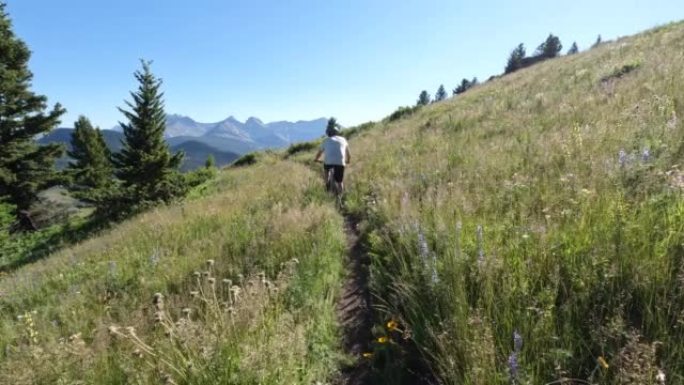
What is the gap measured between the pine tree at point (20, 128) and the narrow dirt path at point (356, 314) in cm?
2883

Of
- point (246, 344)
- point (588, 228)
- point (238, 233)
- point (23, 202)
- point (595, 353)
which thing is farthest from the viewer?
point (23, 202)

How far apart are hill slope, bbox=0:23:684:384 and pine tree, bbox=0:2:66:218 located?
23941 mm

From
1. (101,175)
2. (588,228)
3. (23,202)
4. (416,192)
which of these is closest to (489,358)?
(588,228)

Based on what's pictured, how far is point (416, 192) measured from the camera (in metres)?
6.89

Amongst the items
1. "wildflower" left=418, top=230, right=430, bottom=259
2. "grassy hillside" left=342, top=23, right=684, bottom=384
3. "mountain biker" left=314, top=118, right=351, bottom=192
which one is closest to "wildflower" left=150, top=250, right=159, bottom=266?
"grassy hillside" left=342, top=23, right=684, bottom=384

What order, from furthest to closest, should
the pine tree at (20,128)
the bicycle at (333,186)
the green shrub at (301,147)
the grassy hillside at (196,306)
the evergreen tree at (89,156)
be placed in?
1. the evergreen tree at (89,156)
2. the green shrub at (301,147)
3. the pine tree at (20,128)
4. the bicycle at (333,186)
5. the grassy hillside at (196,306)

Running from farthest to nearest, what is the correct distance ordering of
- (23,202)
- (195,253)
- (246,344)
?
(23,202) → (195,253) → (246,344)

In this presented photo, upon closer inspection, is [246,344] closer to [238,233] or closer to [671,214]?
[671,214]

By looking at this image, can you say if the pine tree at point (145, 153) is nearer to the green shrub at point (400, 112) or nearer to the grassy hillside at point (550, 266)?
the green shrub at point (400, 112)

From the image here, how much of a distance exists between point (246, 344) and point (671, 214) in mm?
3617

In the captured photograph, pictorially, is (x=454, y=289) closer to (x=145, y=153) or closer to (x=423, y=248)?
(x=423, y=248)

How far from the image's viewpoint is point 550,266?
3146 millimetres

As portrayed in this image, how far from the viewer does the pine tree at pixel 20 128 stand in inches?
984

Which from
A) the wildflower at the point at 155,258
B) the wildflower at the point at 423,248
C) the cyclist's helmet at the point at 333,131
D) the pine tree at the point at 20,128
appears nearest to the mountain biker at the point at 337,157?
the cyclist's helmet at the point at 333,131
